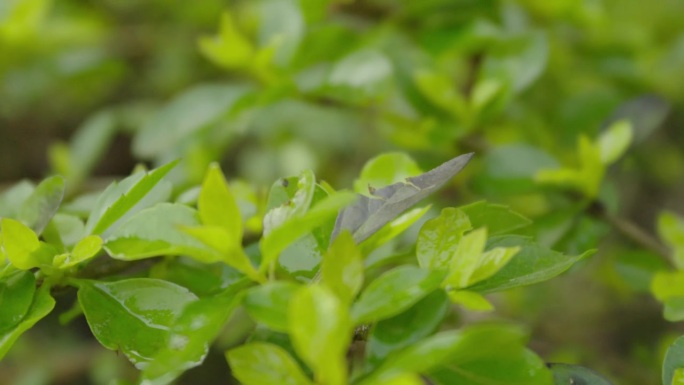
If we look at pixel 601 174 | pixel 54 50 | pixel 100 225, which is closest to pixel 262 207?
pixel 100 225

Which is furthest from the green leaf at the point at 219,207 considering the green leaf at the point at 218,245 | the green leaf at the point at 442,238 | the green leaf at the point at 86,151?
the green leaf at the point at 86,151

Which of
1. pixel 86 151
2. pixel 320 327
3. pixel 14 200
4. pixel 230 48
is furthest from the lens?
pixel 86 151

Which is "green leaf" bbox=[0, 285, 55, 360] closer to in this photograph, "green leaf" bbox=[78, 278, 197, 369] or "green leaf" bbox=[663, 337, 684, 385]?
"green leaf" bbox=[78, 278, 197, 369]

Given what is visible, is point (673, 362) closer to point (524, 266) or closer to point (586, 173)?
point (524, 266)

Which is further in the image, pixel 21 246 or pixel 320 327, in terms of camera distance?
pixel 21 246

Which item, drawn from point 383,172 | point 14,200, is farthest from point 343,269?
point 14,200

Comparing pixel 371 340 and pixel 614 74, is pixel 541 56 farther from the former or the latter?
pixel 371 340
